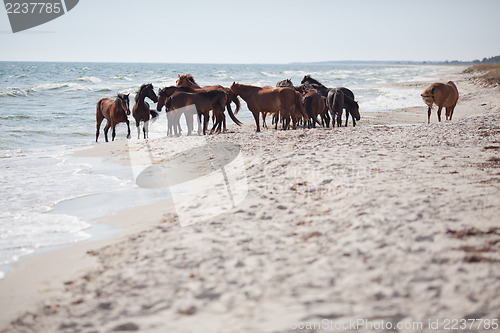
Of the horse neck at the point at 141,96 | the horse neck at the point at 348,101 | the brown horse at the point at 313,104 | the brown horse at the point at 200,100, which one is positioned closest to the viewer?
the brown horse at the point at 200,100

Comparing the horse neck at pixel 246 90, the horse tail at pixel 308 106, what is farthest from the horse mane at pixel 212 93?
the horse tail at pixel 308 106

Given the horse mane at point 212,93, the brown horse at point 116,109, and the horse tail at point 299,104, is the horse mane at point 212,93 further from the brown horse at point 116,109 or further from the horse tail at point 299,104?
the brown horse at point 116,109

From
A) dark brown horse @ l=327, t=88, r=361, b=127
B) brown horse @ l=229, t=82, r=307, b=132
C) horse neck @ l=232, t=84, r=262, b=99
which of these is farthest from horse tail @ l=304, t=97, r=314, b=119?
horse neck @ l=232, t=84, r=262, b=99

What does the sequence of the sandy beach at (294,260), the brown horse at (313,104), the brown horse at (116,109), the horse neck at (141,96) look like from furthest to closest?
the horse neck at (141,96)
the brown horse at (313,104)
the brown horse at (116,109)
the sandy beach at (294,260)

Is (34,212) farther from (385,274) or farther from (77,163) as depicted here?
(385,274)

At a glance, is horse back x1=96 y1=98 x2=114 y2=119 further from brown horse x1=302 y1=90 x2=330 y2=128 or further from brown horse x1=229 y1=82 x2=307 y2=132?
brown horse x1=302 y1=90 x2=330 y2=128

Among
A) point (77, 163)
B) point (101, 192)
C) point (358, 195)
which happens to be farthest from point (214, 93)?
point (358, 195)

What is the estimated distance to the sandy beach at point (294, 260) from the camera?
3.09m

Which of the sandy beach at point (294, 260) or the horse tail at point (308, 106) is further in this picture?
the horse tail at point (308, 106)

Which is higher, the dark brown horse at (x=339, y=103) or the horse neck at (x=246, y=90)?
the horse neck at (x=246, y=90)

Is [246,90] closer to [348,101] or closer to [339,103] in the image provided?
[339,103]

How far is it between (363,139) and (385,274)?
20.6 feet

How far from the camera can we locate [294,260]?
3859mm

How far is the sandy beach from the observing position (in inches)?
122
